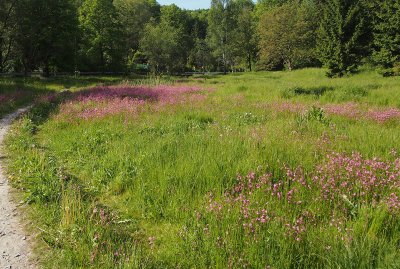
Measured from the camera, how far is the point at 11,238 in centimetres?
456

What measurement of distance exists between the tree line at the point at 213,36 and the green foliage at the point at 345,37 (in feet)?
0.38

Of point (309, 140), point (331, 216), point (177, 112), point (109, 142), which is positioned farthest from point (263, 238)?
point (177, 112)

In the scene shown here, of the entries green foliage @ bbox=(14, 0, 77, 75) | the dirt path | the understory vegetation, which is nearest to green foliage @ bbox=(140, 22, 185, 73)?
green foliage @ bbox=(14, 0, 77, 75)

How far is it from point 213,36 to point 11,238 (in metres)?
75.8

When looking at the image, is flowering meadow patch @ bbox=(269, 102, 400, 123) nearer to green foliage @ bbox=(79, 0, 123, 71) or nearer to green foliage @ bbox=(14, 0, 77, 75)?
green foliage @ bbox=(14, 0, 77, 75)

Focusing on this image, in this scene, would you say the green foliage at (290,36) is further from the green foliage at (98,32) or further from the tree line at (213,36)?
the green foliage at (98,32)

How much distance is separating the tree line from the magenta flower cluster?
109 ft

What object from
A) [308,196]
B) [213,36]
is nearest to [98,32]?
[213,36]

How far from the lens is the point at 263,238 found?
3.72m

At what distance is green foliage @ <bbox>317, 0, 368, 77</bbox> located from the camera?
38.1m

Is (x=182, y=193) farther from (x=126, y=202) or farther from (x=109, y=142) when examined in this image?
(x=109, y=142)

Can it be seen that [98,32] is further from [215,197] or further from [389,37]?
[215,197]

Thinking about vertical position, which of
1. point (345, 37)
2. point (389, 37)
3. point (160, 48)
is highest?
point (160, 48)

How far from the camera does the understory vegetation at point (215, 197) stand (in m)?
3.67
